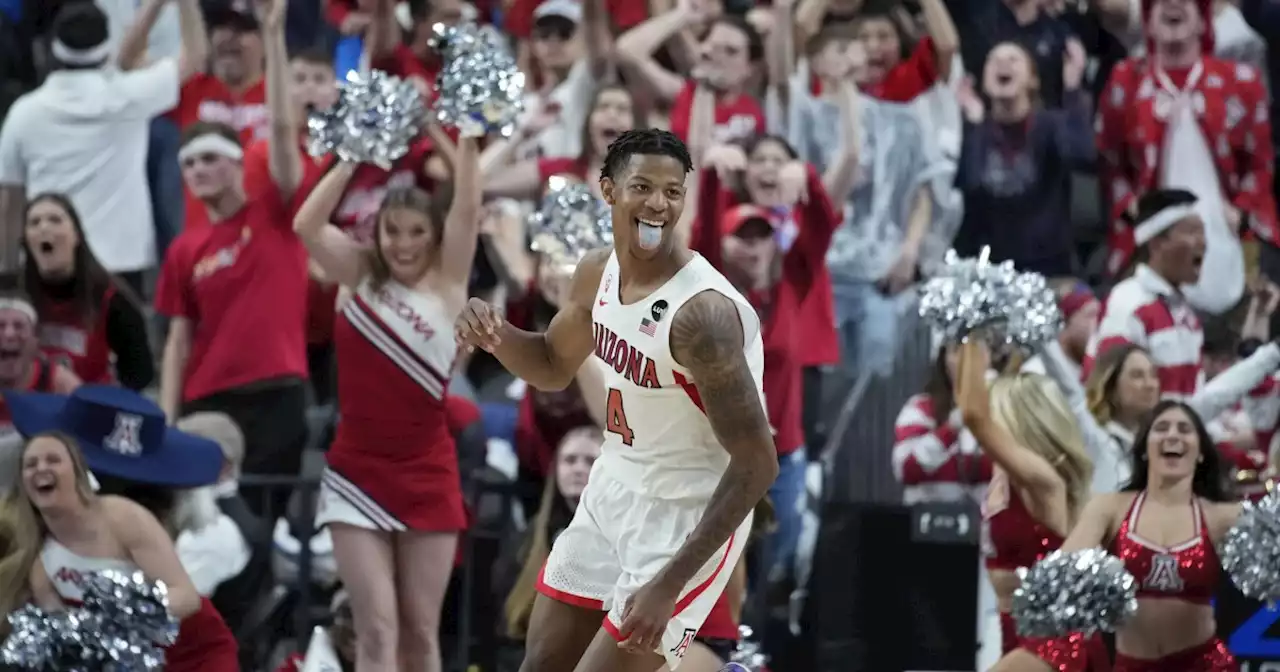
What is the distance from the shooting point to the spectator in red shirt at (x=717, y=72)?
7.70 meters

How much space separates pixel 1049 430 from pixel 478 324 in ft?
8.74

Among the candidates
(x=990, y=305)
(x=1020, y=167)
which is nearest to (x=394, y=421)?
(x=990, y=305)

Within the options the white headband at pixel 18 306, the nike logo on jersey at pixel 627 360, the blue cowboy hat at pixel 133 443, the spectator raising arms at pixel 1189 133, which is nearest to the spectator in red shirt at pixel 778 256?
the spectator raising arms at pixel 1189 133

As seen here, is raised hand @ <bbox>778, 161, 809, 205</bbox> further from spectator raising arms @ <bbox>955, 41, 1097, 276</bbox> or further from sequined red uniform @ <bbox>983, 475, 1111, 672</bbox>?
sequined red uniform @ <bbox>983, 475, 1111, 672</bbox>

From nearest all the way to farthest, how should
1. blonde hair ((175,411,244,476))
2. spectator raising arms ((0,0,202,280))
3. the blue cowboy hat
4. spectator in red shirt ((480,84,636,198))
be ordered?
the blue cowboy hat < blonde hair ((175,411,244,476)) < spectator in red shirt ((480,84,636,198)) < spectator raising arms ((0,0,202,280))

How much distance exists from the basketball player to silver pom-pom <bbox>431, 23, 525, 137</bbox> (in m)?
1.78

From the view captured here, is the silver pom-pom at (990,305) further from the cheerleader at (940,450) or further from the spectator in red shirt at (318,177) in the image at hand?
the spectator in red shirt at (318,177)

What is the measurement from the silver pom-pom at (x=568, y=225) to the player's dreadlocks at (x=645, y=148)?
2.03 metres

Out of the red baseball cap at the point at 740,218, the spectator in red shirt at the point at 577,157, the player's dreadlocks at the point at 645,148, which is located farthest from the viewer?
the spectator in red shirt at the point at 577,157

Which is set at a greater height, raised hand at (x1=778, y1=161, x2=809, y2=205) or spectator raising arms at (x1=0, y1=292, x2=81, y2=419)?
raised hand at (x1=778, y1=161, x2=809, y2=205)

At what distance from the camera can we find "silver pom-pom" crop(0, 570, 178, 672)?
5.40 m

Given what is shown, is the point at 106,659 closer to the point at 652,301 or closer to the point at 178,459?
the point at 178,459

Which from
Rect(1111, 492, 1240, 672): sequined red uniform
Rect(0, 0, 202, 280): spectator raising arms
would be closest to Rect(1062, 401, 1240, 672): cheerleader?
Rect(1111, 492, 1240, 672): sequined red uniform

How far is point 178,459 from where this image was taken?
20.0 feet
